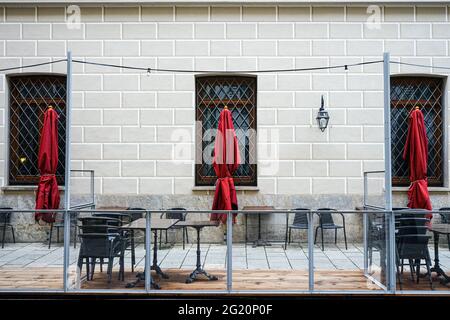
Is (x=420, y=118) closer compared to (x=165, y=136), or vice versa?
(x=420, y=118)

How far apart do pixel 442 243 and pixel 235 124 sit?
17.6ft

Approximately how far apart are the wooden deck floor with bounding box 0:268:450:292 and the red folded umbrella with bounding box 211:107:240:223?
2651 mm

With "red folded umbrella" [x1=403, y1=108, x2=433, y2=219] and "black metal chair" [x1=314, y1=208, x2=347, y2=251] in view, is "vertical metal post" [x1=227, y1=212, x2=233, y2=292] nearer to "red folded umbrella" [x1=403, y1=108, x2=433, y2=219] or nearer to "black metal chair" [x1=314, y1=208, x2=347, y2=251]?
"black metal chair" [x1=314, y1=208, x2=347, y2=251]

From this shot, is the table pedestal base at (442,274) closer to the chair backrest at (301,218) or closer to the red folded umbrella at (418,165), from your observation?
the chair backrest at (301,218)

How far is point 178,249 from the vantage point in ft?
20.4

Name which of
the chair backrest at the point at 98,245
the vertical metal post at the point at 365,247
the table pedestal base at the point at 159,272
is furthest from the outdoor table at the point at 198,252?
the vertical metal post at the point at 365,247

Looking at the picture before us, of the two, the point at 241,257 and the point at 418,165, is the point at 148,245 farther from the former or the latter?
the point at 418,165

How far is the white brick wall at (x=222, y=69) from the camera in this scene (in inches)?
405

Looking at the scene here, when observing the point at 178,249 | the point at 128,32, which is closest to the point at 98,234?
the point at 178,249

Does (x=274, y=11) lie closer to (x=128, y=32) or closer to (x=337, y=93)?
(x=337, y=93)

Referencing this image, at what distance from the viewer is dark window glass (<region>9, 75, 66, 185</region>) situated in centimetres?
1044
